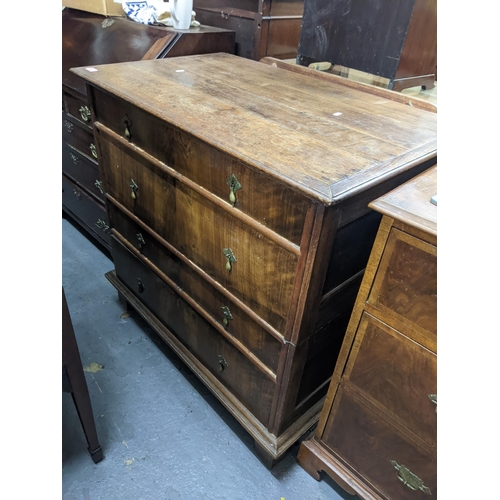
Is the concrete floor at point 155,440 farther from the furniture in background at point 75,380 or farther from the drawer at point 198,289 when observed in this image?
the drawer at point 198,289

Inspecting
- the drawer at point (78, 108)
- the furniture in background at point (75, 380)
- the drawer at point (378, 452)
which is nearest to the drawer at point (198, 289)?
the drawer at point (378, 452)

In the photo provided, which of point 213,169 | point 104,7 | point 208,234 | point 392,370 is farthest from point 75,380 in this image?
point 104,7

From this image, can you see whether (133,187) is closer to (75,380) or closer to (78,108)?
(75,380)

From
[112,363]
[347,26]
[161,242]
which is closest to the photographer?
[161,242]

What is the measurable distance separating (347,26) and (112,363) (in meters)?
1.45

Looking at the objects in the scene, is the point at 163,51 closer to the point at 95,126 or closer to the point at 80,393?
the point at 95,126

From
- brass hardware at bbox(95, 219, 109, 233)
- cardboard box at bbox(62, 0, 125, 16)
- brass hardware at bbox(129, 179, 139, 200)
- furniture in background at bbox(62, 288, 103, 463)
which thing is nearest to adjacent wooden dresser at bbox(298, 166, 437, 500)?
furniture in background at bbox(62, 288, 103, 463)

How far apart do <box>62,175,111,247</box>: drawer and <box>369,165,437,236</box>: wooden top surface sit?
1389 mm

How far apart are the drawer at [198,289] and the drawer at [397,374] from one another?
20cm

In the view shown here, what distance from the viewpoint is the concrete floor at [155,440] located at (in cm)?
115

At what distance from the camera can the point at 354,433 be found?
1008 millimetres

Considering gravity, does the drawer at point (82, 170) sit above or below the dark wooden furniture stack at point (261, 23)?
below

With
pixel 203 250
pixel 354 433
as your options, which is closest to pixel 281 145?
pixel 203 250
